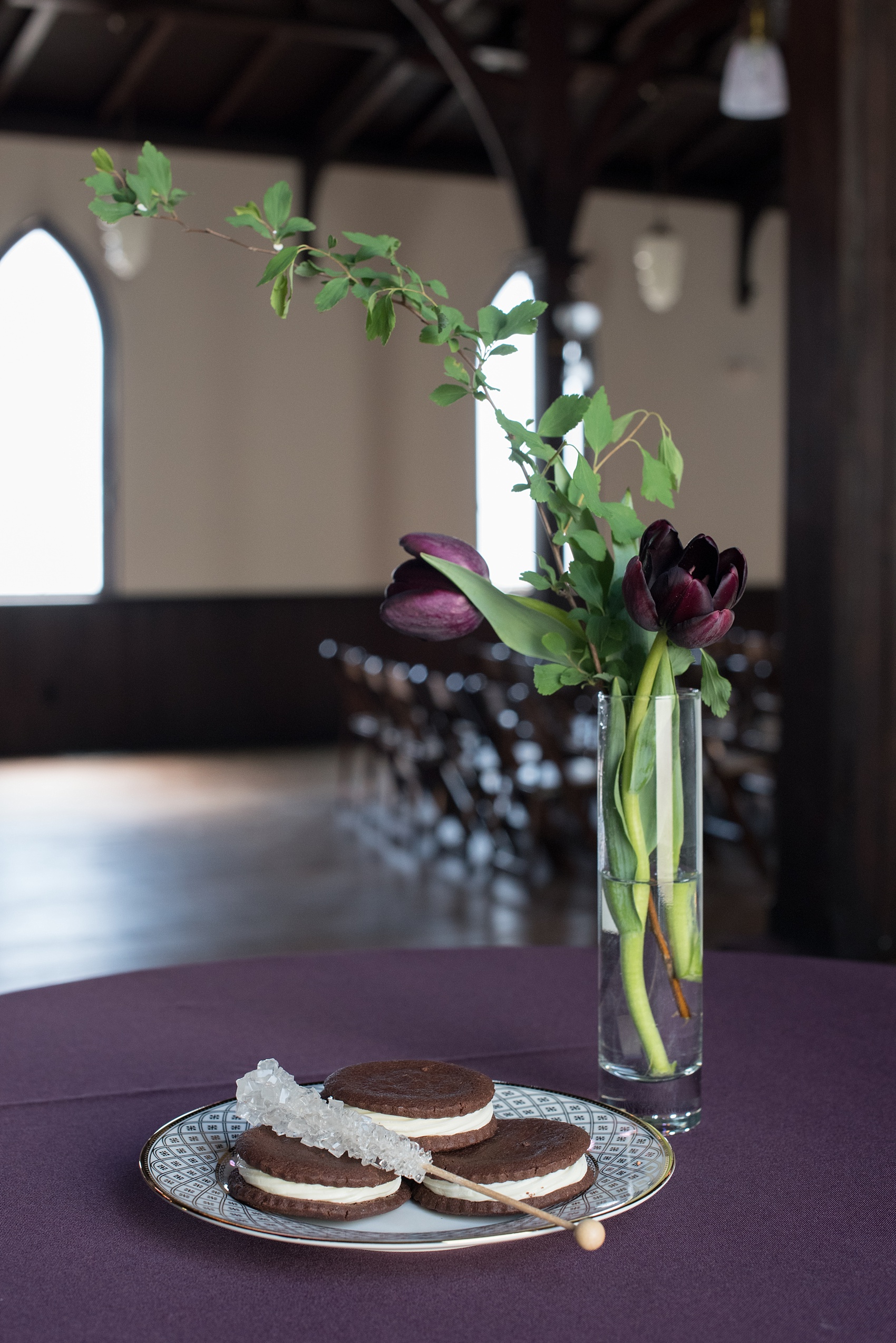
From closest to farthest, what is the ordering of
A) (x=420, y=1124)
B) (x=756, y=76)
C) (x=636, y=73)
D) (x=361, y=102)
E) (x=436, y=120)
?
(x=420, y=1124) → (x=756, y=76) → (x=636, y=73) → (x=361, y=102) → (x=436, y=120)

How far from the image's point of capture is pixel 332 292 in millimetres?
1094

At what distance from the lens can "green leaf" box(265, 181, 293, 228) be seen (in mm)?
1089

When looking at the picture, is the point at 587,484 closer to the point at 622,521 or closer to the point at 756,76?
the point at 622,521

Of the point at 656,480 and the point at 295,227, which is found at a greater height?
the point at 295,227

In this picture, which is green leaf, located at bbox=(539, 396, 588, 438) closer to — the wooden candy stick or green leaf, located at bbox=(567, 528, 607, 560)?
green leaf, located at bbox=(567, 528, 607, 560)

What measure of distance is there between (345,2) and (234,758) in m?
5.61

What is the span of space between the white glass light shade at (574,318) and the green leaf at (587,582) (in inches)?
287

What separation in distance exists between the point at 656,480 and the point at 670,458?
0.07 ft

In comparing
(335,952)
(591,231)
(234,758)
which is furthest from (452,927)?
(591,231)

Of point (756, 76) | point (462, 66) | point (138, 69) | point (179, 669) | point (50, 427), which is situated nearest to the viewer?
point (756, 76)

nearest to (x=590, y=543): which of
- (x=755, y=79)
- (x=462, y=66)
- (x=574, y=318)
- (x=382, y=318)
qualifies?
(x=382, y=318)

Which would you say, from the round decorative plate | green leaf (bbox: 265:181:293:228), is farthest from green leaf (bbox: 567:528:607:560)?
the round decorative plate

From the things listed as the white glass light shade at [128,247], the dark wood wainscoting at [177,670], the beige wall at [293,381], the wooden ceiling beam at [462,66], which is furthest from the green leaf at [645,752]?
the dark wood wainscoting at [177,670]

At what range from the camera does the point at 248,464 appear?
38.3 ft
